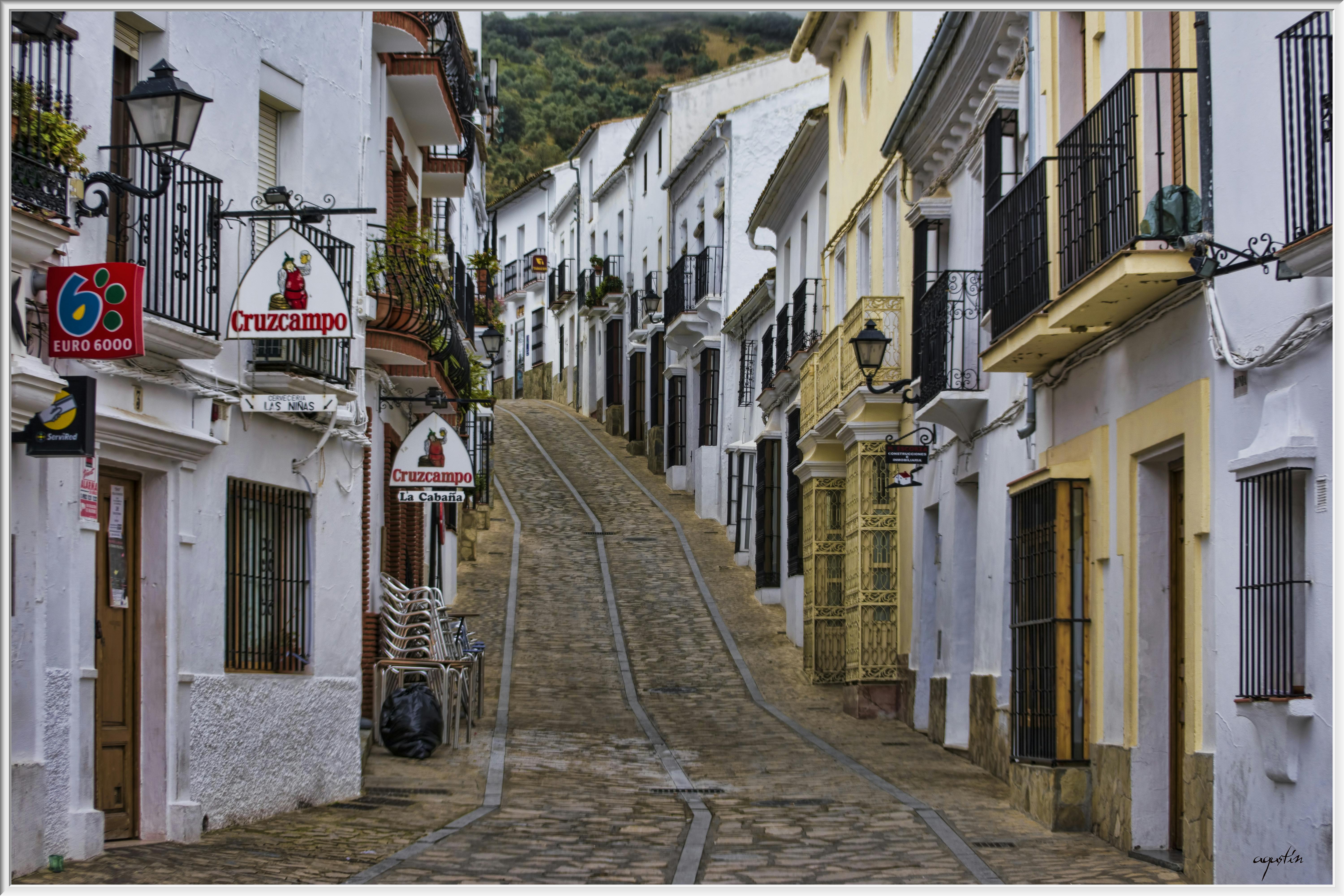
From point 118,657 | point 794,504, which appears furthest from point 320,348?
point 794,504

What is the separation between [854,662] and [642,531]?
1308cm

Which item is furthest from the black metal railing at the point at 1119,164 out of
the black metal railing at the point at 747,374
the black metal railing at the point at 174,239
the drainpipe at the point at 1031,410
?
the black metal railing at the point at 747,374

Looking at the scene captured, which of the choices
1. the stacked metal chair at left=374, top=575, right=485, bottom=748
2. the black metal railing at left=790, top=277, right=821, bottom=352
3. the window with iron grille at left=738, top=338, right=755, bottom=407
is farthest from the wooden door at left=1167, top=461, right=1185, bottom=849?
the window with iron grille at left=738, top=338, right=755, bottom=407

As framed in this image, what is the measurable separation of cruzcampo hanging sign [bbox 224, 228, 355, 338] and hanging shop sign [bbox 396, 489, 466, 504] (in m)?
5.54

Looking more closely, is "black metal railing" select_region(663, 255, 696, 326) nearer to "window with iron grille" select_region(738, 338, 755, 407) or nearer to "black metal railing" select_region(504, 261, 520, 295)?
"window with iron grille" select_region(738, 338, 755, 407)

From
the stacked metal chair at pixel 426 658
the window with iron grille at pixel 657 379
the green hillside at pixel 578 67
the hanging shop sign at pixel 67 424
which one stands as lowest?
the stacked metal chair at pixel 426 658

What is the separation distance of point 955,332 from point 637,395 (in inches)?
1072

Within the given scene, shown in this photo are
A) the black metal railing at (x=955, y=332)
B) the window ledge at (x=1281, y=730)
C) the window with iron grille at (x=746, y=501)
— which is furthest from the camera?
the window with iron grille at (x=746, y=501)

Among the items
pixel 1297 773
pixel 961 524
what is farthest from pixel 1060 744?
pixel 961 524

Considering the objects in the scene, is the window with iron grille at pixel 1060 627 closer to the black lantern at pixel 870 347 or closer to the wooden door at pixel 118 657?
the black lantern at pixel 870 347

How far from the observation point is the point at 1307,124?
7344mm

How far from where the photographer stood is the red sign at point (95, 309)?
8.56m

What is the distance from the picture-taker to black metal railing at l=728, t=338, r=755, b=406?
2988cm

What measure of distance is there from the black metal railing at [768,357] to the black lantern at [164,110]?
17461mm
